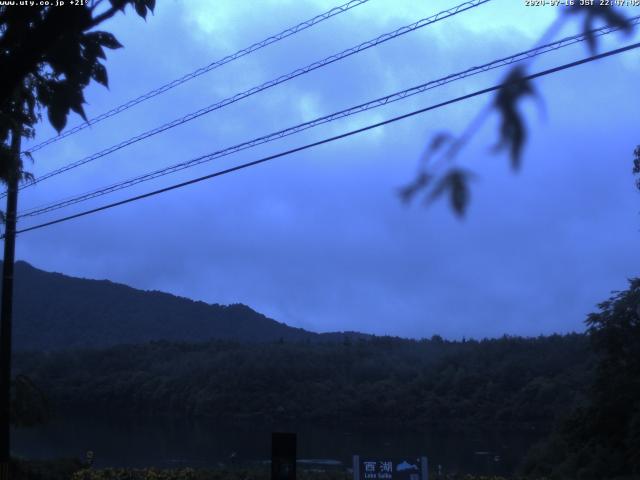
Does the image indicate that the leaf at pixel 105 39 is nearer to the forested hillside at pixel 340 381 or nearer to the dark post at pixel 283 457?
the dark post at pixel 283 457

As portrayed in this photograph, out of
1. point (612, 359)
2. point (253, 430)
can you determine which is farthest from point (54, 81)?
point (253, 430)

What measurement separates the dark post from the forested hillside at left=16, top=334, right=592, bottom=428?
25.4m

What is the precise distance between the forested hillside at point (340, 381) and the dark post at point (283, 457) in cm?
2541

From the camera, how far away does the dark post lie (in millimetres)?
11602

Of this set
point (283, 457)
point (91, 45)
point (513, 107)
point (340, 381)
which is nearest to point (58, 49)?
point (91, 45)

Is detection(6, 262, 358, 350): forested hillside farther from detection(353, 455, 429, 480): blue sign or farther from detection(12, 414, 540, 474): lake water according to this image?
detection(353, 455, 429, 480): blue sign

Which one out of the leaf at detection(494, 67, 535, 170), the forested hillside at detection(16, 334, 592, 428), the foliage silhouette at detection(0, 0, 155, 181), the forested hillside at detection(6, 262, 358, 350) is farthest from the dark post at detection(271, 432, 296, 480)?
the forested hillside at detection(6, 262, 358, 350)

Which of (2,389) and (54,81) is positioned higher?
(54,81)

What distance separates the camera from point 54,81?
559cm

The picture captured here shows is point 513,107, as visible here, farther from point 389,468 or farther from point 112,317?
point 112,317

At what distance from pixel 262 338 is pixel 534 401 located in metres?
53.1

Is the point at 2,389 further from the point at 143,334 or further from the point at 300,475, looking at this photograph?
the point at 143,334

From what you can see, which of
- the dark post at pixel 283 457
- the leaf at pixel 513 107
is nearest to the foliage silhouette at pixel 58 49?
the leaf at pixel 513 107

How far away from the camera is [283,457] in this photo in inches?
459
